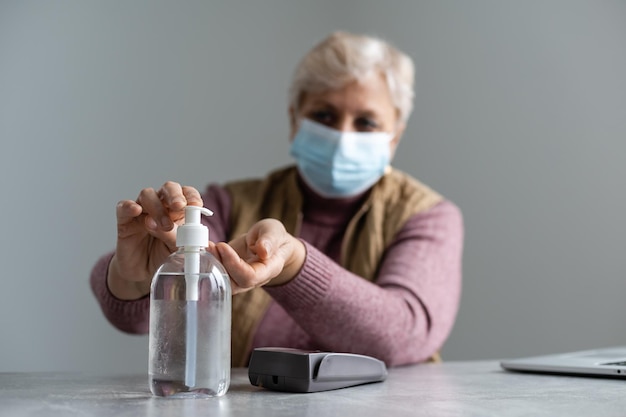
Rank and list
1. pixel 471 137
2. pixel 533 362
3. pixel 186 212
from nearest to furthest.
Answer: pixel 186 212
pixel 533 362
pixel 471 137

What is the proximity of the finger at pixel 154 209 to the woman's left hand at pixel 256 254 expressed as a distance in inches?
2.7

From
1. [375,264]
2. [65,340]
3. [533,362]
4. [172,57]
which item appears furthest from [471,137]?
[65,340]

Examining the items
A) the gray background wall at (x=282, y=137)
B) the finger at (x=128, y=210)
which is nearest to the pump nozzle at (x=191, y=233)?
the finger at (x=128, y=210)

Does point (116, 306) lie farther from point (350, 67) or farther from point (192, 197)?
point (350, 67)

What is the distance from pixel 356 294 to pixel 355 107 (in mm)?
554

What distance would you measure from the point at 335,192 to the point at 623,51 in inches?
34.8

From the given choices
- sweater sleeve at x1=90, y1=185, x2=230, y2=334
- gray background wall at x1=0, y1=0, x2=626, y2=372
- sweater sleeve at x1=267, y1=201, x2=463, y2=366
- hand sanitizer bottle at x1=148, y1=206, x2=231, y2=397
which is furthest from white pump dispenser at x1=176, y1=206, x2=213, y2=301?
gray background wall at x1=0, y1=0, x2=626, y2=372

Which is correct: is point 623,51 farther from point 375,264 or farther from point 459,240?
point 375,264

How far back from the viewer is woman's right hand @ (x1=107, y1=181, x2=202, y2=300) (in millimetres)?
795

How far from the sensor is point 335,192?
1621mm

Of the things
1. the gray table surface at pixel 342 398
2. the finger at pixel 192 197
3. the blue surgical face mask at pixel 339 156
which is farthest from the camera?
the blue surgical face mask at pixel 339 156

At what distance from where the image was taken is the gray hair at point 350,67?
1.59m

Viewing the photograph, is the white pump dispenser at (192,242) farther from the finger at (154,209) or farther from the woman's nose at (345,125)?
the woman's nose at (345,125)

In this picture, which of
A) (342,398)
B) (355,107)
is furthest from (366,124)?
(342,398)
